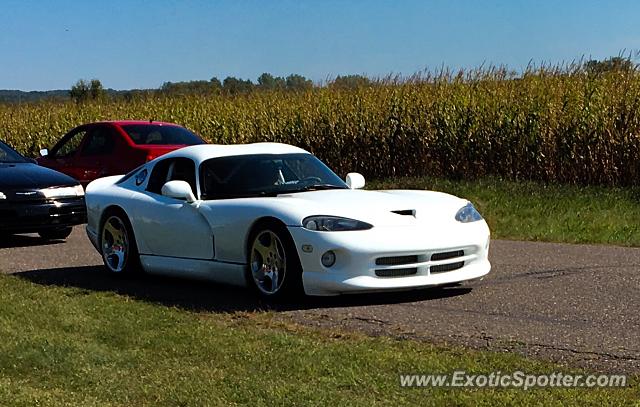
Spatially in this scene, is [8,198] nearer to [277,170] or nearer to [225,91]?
[277,170]

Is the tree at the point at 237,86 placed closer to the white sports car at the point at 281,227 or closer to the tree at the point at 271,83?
the tree at the point at 271,83

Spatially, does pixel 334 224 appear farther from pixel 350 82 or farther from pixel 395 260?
pixel 350 82

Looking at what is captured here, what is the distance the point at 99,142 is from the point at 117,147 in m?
0.53

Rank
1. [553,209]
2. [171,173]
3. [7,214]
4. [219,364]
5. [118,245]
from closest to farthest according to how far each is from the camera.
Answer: [219,364], [171,173], [118,245], [7,214], [553,209]

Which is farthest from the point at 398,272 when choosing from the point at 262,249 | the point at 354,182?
the point at 354,182

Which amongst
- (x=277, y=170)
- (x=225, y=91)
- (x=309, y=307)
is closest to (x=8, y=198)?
(x=277, y=170)

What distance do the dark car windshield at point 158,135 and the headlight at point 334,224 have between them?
8.47 meters

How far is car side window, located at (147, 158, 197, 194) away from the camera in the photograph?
9.70 meters

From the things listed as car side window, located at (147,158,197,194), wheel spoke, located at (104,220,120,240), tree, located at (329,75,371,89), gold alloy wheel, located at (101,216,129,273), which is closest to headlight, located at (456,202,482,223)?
car side window, located at (147,158,197,194)

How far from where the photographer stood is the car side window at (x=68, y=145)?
17453 millimetres

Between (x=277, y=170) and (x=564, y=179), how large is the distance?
382 inches

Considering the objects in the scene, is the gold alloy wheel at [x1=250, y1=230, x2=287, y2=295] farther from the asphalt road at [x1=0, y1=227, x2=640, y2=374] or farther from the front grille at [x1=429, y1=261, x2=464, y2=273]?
the front grille at [x1=429, y1=261, x2=464, y2=273]

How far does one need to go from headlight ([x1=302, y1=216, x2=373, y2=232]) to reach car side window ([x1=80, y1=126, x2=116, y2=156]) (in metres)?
9.09

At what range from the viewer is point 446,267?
8359 millimetres
